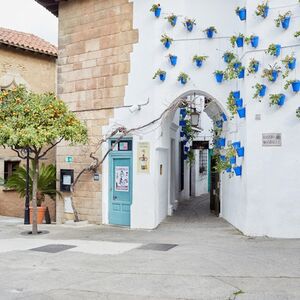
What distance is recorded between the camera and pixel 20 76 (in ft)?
69.3

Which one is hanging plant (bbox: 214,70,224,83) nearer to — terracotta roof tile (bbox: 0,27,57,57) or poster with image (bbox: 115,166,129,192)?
poster with image (bbox: 115,166,129,192)

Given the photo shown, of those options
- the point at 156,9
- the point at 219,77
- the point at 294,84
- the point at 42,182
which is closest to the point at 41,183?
the point at 42,182

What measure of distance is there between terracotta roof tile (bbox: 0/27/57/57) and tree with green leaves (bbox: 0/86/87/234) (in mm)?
9037

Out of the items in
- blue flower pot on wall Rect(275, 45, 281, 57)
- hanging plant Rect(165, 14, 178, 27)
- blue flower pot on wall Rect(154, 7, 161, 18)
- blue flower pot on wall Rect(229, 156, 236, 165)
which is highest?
blue flower pot on wall Rect(154, 7, 161, 18)

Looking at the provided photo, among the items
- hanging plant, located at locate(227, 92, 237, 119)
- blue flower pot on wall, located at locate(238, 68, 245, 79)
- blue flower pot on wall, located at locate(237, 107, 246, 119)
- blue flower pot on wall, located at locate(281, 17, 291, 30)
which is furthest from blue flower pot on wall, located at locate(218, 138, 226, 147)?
blue flower pot on wall, located at locate(281, 17, 291, 30)

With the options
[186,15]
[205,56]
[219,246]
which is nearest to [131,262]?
[219,246]

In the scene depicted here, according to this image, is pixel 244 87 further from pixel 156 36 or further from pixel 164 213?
pixel 164 213

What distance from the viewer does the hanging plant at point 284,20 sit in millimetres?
10969

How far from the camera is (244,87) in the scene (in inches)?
456

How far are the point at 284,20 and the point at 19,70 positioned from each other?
13.5 metres

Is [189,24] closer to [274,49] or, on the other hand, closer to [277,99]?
[274,49]

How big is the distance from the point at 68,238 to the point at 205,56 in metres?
5.96

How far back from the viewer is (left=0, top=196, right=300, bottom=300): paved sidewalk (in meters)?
6.69

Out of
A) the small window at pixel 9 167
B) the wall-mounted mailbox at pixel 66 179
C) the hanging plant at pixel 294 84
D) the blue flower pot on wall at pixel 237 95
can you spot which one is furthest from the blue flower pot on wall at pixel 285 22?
the small window at pixel 9 167
